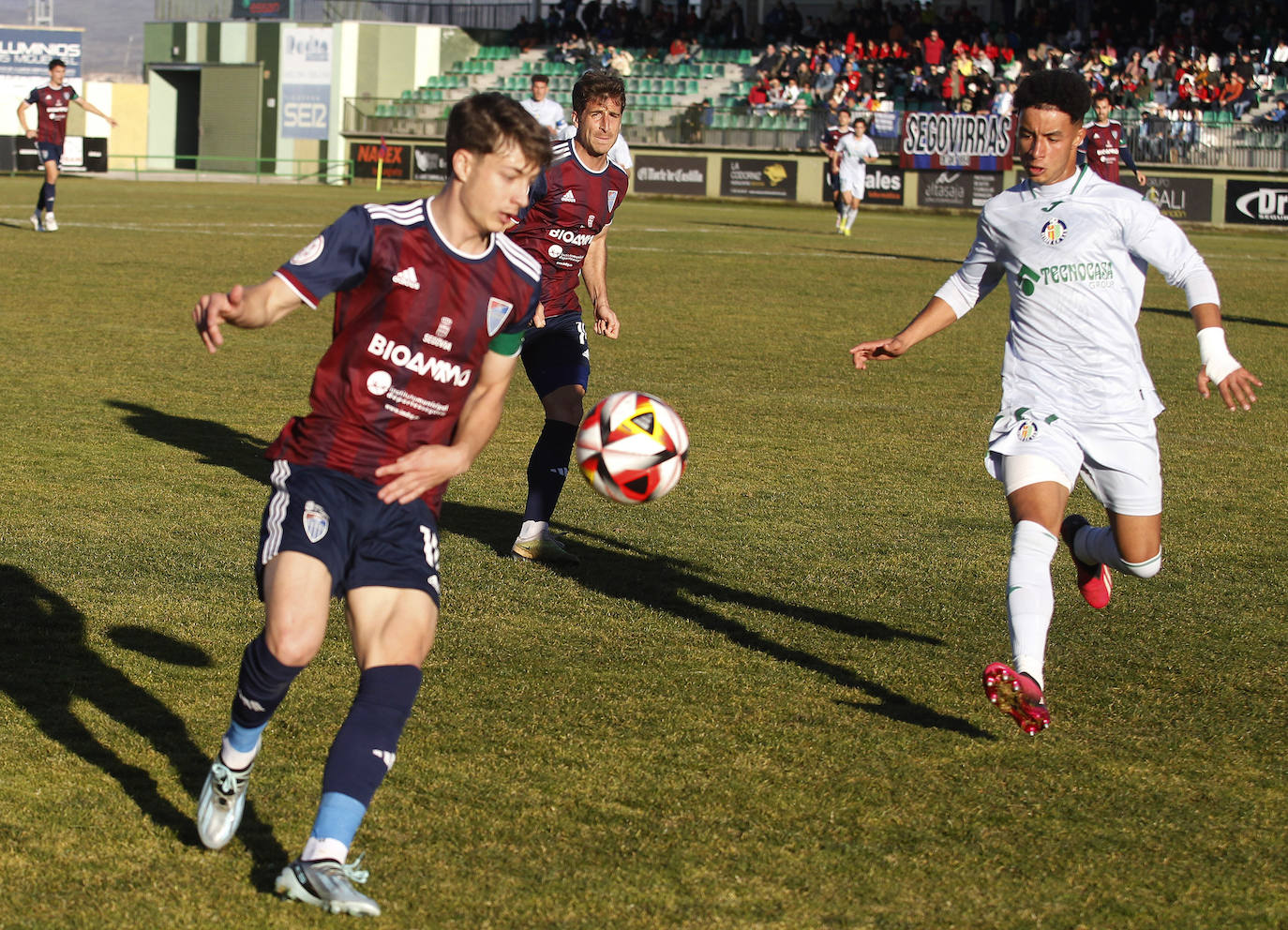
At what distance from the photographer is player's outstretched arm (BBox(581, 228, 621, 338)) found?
7.74 metres

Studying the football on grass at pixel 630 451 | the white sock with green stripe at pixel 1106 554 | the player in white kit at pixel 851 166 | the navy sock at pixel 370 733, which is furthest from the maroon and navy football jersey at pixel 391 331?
the player in white kit at pixel 851 166

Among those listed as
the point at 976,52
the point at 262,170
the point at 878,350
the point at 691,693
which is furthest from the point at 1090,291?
the point at 262,170

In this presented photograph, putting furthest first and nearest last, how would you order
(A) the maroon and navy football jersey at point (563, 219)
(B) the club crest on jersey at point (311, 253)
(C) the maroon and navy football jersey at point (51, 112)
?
1. (C) the maroon and navy football jersey at point (51, 112)
2. (A) the maroon and navy football jersey at point (563, 219)
3. (B) the club crest on jersey at point (311, 253)

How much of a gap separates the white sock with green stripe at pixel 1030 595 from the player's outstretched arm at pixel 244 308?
2397 mm

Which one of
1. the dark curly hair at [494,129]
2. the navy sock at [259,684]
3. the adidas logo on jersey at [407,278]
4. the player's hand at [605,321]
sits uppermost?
the dark curly hair at [494,129]

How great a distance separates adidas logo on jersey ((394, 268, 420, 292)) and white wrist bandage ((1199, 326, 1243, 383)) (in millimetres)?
2639

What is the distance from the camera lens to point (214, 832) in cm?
374

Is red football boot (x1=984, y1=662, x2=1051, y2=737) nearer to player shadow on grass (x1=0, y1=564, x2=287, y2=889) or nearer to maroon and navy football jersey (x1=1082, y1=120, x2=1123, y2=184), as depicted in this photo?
player shadow on grass (x1=0, y1=564, x2=287, y2=889)

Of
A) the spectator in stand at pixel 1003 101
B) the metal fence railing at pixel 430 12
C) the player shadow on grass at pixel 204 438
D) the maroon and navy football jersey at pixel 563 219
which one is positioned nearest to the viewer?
the maroon and navy football jersey at pixel 563 219

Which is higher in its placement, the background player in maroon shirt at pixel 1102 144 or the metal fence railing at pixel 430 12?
the metal fence railing at pixel 430 12

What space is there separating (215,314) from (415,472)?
1.96 ft

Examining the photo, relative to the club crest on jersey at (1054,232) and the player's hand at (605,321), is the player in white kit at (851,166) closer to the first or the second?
the player's hand at (605,321)

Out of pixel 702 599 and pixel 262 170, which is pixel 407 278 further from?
pixel 262 170

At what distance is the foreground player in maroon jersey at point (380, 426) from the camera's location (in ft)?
11.7
